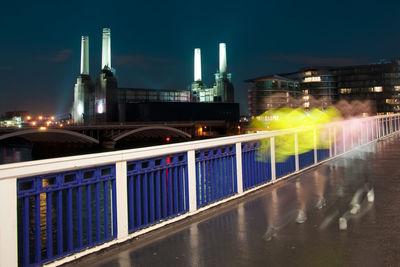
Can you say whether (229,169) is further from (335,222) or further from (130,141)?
(130,141)

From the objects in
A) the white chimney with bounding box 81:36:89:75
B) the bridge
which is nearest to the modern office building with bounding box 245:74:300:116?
the bridge

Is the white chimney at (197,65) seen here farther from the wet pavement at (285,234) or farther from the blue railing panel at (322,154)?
the wet pavement at (285,234)

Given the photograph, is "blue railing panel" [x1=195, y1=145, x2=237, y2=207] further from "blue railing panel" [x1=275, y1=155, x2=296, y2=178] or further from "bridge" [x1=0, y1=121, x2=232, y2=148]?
"bridge" [x1=0, y1=121, x2=232, y2=148]

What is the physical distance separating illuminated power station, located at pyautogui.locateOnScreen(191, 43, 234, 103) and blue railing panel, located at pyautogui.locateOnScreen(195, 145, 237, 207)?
12559cm

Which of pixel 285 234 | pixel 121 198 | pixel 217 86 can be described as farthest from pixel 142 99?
pixel 285 234

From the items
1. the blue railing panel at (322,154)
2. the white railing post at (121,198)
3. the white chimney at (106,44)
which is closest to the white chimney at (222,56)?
the white chimney at (106,44)

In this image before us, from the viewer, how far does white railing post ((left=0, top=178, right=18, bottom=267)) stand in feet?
10.3

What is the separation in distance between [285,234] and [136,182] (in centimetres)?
191

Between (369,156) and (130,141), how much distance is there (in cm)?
7284

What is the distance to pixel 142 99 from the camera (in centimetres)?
12150

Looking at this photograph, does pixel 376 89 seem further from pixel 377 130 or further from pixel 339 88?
pixel 377 130

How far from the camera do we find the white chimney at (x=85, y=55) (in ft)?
440

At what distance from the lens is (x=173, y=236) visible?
4363 millimetres

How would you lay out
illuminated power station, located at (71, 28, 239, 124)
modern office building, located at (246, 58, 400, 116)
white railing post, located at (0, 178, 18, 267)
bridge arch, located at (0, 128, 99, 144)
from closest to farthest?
white railing post, located at (0, 178, 18, 267)
bridge arch, located at (0, 128, 99, 144)
modern office building, located at (246, 58, 400, 116)
illuminated power station, located at (71, 28, 239, 124)
